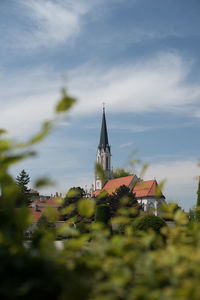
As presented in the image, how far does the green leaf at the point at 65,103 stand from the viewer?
1.19 m

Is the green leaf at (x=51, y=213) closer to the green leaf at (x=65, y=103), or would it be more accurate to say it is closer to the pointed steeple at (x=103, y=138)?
the green leaf at (x=65, y=103)

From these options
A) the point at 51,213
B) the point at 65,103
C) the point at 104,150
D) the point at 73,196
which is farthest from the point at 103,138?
the point at 65,103

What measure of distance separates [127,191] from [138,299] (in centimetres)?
5005

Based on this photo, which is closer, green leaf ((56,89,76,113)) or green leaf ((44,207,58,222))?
green leaf ((56,89,76,113))

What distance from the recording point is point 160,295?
38.3 inches

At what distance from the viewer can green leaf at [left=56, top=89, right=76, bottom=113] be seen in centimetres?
119

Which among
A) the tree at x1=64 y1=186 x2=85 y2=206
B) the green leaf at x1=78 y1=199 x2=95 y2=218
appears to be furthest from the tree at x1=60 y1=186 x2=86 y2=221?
the green leaf at x1=78 y1=199 x2=95 y2=218

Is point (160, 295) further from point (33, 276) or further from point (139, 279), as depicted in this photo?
point (33, 276)

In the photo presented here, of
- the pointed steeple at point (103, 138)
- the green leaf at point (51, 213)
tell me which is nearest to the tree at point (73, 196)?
the green leaf at point (51, 213)

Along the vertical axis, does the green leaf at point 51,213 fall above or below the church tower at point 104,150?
below

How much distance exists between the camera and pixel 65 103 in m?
1.19

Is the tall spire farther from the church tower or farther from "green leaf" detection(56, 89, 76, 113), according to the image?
"green leaf" detection(56, 89, 76, 113)

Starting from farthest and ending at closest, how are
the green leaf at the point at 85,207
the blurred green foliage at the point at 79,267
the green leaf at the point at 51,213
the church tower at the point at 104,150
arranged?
the church tower at the point at 104,150
the green leaf at the point at 51,213
the green leaf at the point at 85,207
the blurred green foliage at the point at 79,267

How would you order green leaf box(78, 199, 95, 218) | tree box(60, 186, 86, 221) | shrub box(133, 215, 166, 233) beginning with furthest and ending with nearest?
shrub box(133, 215, 166, 233) → tree box(60, 186, 86, 221) → green leaf box(78, 199, 95, 218)
